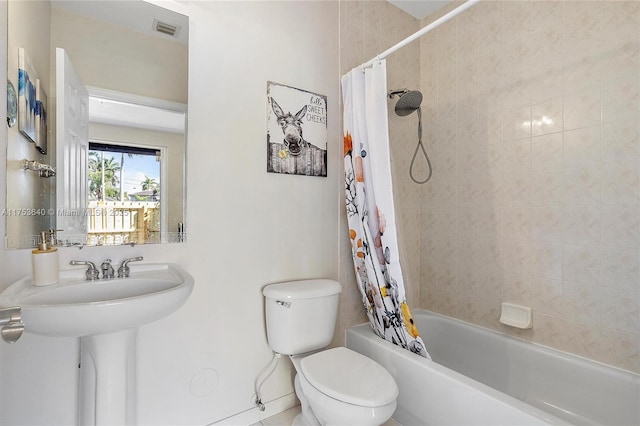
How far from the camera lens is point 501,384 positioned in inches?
70.2

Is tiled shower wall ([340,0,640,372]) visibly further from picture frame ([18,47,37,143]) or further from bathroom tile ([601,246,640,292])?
picture frame ([18,47,37,143])

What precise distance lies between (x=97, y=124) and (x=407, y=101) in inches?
64.4

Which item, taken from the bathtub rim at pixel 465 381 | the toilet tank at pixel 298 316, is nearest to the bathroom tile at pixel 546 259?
the bathtub rim at pixel 465 381

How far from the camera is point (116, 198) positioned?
1373mm

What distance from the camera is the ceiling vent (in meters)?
1.45

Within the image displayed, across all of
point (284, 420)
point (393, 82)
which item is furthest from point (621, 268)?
point (284, 420)

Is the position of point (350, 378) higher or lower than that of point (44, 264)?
lower

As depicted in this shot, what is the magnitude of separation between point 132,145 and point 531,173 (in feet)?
6.73

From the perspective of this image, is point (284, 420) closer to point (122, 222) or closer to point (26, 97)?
point (122, 222)

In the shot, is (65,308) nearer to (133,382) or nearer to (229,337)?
(133,382)

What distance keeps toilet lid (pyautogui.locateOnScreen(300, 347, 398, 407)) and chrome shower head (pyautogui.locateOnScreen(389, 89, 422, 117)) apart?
58.2 inches

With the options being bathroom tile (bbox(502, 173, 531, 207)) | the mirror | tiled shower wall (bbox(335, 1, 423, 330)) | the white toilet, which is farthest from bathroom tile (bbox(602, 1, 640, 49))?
the mirror

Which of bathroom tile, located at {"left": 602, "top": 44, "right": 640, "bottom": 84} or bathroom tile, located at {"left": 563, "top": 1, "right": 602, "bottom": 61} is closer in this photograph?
bathroom tile, located at {"left": 602, "top": 44, "right": 640, "bottom": 84}

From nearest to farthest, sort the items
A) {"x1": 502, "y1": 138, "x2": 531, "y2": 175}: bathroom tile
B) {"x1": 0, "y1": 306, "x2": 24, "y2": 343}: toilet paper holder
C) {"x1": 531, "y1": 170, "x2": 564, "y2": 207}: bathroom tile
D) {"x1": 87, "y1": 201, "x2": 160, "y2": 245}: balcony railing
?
{"x1": 0, "y1": 306, "x2": 24, "y2": 343}: toilet paper holder, {"x1": 87, "y1": 201, "x2": 160, "y2": 245}: balcony railing, {"x1": 531, "y1": 170, "x2": 564, "y2": 207}: bathroom tile, {"x1": 502, "y1": 138, "x2": 531, "y2": 175}: bathroom tile
